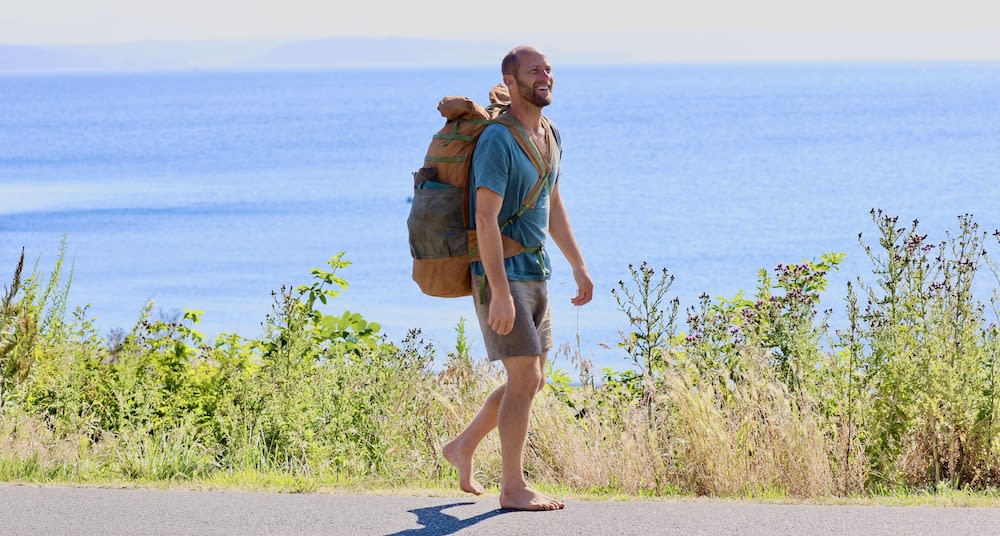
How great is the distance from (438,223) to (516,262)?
1.23 ft

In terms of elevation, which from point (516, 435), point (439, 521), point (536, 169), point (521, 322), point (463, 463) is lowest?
point (439, 521)

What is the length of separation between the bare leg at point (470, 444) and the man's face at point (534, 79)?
1.35 meters

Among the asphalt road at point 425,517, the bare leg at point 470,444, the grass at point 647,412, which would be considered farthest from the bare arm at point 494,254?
the grass at point 647,412

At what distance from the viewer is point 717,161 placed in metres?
83.0

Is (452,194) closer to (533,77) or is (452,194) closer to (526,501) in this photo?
(533,77)

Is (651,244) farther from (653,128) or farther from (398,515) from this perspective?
(653,128)

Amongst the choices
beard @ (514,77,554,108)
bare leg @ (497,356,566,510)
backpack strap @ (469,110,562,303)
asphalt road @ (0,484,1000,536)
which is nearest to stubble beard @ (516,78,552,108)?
beard @ (514,77,554,108)

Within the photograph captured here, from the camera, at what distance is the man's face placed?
5.82 meters

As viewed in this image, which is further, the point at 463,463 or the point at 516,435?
the point at 463,463

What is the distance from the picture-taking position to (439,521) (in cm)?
592

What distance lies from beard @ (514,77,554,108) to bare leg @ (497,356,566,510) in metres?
1.11

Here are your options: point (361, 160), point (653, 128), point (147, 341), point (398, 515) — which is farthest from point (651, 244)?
point (653, 128)

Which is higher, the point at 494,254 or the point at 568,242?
the point at 568,242

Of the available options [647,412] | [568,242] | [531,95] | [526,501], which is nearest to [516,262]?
[568,242]
